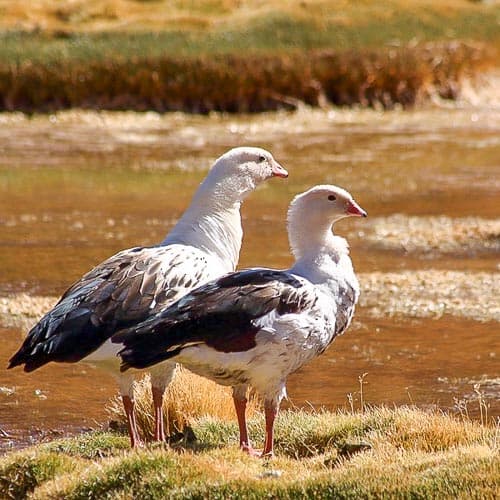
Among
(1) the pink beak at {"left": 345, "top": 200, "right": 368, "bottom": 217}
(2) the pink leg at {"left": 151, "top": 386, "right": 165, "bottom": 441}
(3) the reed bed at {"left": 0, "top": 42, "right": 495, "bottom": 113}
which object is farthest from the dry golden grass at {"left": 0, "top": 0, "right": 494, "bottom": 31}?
(2) the pink leg at {"left": 151, "top": 386, "right": 165, "bottom": 441}

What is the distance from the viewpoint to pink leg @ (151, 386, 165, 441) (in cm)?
884

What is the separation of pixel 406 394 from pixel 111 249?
295 inches

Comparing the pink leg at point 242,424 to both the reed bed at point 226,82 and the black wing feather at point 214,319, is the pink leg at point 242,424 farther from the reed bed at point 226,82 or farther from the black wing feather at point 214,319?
the reed bed at point 226,82

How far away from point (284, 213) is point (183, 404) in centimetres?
1154

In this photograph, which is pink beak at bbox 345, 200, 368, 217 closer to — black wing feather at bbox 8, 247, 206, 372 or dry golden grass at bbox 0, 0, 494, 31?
black wing feather at bbox 8, 247, 206, 372

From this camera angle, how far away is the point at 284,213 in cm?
2109

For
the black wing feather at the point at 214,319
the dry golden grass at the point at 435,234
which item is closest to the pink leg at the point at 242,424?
the black wing feather at the point at 214,319

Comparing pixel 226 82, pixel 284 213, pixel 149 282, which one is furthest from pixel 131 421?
pixel 226 82

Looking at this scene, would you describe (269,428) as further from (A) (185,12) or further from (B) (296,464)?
(A) (185,12)

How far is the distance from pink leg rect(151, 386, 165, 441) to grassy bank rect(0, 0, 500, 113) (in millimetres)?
25974

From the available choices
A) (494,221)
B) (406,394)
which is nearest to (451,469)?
(406,394)

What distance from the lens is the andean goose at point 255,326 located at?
26.1 ft

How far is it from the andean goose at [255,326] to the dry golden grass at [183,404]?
3.75ft

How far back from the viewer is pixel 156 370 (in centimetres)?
Result: 874
